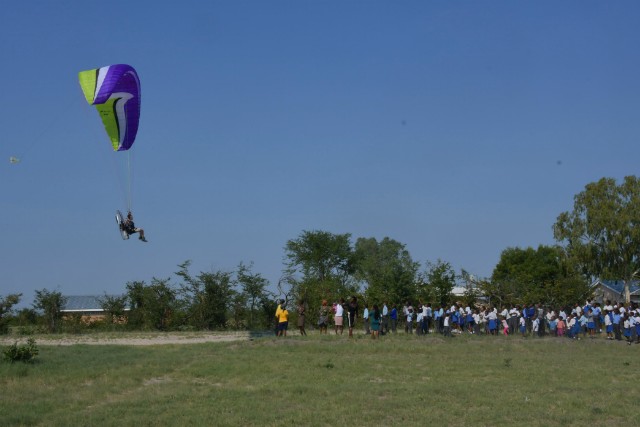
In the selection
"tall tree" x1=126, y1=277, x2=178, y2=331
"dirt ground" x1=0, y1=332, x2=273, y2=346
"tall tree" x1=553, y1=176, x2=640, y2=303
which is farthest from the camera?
"tall tree" x1=553, y1=176, x2=640, y2=303

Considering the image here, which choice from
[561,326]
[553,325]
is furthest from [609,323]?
[553,325]

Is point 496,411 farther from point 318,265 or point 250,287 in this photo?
point 318,265

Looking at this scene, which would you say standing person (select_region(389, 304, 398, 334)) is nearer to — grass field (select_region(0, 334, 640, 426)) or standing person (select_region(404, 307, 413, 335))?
standing person (select_region(404, 307, 413, 335))

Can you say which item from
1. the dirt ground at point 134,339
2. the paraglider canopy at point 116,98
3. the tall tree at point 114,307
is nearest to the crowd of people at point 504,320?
the dirt ground at point 134,339

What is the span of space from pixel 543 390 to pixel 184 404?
8989mm

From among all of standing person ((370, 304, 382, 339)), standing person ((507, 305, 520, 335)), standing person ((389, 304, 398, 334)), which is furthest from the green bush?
standing person ((507, 305, 520, 335))

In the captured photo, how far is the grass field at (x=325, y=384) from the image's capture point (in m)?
15.4

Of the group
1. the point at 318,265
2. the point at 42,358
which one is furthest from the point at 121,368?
the point at 318,265

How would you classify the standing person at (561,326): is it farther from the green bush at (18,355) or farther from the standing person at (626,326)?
the green bush at (18,355)

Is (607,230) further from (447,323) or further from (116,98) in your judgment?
(116,98)

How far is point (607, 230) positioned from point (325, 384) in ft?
164

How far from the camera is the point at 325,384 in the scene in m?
19.0

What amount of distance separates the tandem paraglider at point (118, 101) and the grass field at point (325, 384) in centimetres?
535

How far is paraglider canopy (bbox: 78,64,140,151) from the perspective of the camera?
24234mm
